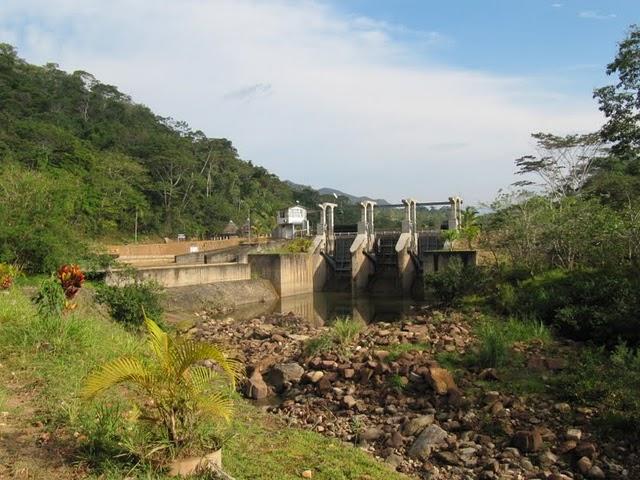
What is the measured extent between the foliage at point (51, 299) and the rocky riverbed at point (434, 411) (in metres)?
3.56

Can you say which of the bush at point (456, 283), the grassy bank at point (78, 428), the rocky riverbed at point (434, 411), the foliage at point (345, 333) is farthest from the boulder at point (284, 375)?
the bush at point (456, 283)

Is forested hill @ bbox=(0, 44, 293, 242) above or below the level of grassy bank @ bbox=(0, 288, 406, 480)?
above

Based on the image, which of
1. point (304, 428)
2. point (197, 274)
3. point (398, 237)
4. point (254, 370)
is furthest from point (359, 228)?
point (304, 428)

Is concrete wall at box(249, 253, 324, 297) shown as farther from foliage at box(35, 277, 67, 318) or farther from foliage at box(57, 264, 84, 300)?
foliage at box(35, 277, 67, 318)

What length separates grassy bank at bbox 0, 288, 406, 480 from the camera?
4172 mm

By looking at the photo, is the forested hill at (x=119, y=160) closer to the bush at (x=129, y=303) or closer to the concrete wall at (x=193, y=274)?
the concrete wall at (x=193, y=274)

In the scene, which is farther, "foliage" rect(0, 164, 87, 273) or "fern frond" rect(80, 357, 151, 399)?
"foliage" rect(0, 164, 87, 273)

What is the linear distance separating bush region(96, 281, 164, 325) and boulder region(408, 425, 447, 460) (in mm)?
7045

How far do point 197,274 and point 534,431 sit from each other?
19.6 meters

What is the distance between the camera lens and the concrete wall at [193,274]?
23000mm

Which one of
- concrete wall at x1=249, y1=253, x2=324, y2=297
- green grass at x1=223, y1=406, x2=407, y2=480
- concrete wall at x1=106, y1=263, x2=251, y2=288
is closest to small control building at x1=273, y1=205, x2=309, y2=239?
concrete wall at x1=249, y1=253, x2=324, y2=297

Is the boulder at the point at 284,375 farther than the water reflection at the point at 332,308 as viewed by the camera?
No

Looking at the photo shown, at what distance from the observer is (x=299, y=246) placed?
32.7 m

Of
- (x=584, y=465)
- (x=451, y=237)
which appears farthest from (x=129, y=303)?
(x=451, y=237)
